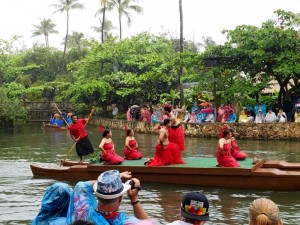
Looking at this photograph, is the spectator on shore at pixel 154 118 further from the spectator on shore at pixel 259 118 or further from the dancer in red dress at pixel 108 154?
the dancer in red dress at pixel 108 154

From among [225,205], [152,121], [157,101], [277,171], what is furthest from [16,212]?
[157,101]

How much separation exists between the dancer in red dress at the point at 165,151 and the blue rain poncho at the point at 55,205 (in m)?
6.09

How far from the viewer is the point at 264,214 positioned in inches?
119

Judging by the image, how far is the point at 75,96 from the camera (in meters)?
30.9

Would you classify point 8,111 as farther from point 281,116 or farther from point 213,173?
point 213,173

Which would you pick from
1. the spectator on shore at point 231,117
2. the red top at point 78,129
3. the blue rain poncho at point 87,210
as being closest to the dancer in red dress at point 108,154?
the red top at point 78,129

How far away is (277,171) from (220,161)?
3.74 feet

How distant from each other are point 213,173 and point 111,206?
6274 millimetres

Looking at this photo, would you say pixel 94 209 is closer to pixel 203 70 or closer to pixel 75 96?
pixel 203 70

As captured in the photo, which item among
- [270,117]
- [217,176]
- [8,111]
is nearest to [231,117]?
[270,117]

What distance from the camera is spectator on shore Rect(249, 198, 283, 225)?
9.93 ft

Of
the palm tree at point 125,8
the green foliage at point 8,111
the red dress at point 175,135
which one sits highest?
the palm tree at point 125,8

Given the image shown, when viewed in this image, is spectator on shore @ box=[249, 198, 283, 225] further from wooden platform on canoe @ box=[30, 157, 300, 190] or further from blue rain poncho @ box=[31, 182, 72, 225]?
wooden platform on canoe @ box=[30, 157, 300, 190]

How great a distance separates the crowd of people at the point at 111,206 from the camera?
3081 mm
